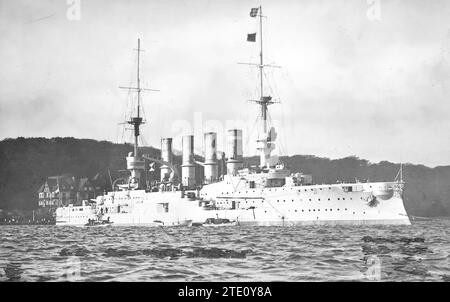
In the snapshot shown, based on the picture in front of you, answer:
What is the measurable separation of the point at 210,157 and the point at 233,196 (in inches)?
354

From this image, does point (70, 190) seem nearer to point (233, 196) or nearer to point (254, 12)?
point (233, 196)

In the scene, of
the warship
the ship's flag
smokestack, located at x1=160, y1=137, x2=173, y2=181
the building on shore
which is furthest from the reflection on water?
the building on shore

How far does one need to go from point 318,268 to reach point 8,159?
14.9 meters

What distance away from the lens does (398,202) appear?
35781 millimetres

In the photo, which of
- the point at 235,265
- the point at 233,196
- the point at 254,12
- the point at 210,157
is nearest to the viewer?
the point at 235,265

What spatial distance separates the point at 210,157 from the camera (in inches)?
1937

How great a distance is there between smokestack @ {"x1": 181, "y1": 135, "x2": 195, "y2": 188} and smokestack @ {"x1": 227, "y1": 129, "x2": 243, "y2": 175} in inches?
250

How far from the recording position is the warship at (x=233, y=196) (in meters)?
35.4

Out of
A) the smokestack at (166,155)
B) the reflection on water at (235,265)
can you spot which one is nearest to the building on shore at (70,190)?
the smokestack at (166,155)

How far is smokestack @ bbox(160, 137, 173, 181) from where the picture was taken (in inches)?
2089

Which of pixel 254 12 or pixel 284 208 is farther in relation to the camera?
pixel 284 208

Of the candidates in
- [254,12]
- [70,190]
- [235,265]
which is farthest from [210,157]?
[235,265]

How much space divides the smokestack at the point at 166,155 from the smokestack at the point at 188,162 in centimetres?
201
